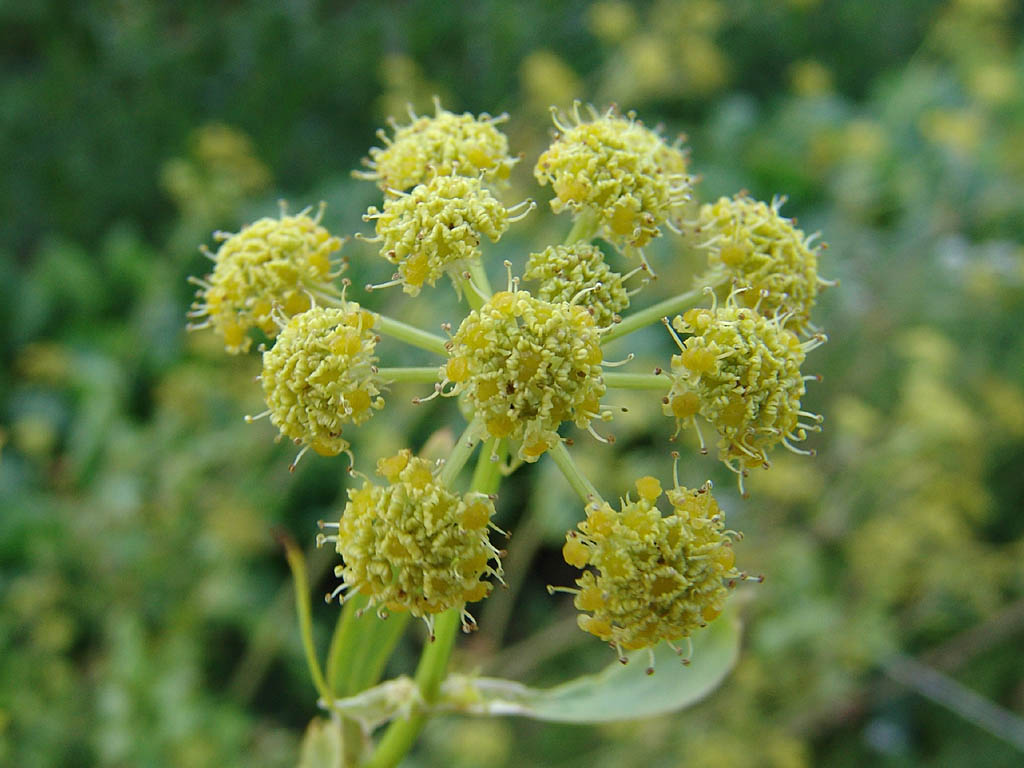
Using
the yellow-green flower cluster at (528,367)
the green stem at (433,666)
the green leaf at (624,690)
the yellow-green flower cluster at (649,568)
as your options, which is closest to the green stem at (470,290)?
the yellow-green flower cluster at (528,367)

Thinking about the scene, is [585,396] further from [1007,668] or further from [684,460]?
[1007,668]

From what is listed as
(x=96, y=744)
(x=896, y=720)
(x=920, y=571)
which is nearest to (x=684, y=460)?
(x=920, y=571)

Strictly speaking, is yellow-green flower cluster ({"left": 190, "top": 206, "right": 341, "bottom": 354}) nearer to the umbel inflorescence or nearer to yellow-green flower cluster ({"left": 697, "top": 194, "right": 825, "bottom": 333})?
the umbel inflorescence

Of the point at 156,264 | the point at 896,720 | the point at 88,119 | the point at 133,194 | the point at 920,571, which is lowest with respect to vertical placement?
the point at 896,720

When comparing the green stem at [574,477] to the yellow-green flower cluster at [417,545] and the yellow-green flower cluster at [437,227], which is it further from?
the yellow-green flower cluster at [437,227]

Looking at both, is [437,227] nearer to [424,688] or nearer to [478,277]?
[478,277]

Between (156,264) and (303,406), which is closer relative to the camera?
(303,406)

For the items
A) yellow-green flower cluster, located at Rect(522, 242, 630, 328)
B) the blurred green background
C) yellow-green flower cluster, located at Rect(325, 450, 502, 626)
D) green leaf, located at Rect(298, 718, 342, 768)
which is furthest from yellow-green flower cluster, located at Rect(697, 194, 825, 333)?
the blurred green background
